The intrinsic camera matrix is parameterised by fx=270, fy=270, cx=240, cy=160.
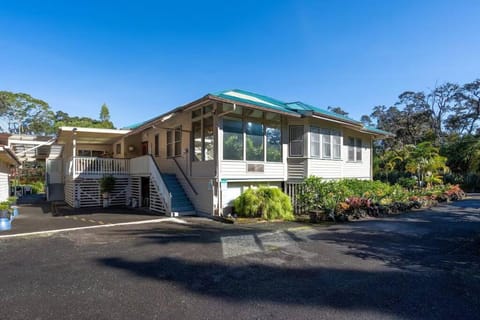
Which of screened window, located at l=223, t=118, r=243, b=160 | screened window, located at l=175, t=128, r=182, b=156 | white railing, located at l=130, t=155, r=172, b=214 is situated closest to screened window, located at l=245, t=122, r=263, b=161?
screened window, located at l=223, t=118, r=243, b=160

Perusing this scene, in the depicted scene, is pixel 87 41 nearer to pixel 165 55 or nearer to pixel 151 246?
pixel 165 55

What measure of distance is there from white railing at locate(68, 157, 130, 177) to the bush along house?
1.8 inches

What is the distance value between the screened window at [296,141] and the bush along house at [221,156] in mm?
46

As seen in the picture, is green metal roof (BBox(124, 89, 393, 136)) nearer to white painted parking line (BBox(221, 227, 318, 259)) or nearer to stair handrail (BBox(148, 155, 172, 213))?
stair handrail (BBox(148, 155, 172, 213))

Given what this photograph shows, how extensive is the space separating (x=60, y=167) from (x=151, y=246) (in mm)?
19047

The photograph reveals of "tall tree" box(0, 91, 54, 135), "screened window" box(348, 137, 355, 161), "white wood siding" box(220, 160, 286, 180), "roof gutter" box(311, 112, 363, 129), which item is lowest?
"white wood siding" box(220, 160, 286, 180)

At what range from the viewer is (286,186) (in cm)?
1276

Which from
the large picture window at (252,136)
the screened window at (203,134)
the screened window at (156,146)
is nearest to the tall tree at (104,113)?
the screened window at (156,146)

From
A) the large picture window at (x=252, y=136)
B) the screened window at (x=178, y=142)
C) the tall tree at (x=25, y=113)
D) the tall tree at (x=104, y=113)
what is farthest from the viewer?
the tall tree at (x=104, y=113)

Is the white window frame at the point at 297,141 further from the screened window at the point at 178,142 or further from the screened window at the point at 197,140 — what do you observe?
the screened window at the point at 178,142

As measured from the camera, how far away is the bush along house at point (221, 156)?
1088cm

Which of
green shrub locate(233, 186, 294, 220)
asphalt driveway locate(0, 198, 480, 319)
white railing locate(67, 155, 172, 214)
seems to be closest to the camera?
asphalt driveway locate(0, 198, 480, 319)

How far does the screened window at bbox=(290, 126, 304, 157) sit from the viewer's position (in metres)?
12.7

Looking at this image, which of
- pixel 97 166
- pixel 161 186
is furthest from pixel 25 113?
pixel 161 186
